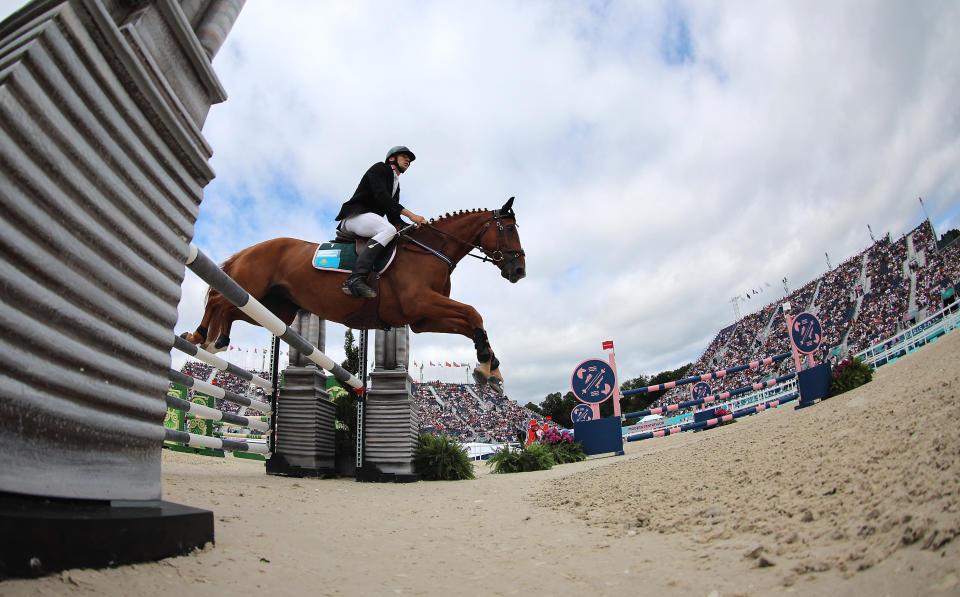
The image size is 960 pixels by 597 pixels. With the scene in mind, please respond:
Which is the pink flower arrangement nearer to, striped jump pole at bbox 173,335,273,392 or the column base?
striped jump pole at bbox 173,335,273,392

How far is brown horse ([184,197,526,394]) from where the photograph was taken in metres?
4.26

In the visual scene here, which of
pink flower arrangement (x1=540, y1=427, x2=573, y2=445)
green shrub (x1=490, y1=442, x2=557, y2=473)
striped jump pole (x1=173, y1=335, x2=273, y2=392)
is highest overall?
striped jump pole (x1=173, y1=335, x2=273, y2=392)

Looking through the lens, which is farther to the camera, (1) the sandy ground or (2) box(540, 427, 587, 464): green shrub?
(2) box(540, 427, 587, 464): green shrub

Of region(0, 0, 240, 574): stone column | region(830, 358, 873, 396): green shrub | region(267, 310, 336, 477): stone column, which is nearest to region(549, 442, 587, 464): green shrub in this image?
region(267, 310, 336, 477): stone column

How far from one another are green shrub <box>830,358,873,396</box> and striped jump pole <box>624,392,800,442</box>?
4292mm

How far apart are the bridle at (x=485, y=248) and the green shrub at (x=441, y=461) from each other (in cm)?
313

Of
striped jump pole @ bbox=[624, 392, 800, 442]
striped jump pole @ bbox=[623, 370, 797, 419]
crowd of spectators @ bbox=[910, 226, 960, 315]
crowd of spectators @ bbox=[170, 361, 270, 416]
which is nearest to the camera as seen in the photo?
striped jump pole @ bbox=[624, 392, 800, 442]

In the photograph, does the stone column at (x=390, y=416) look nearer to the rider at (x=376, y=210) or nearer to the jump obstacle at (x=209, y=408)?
the jump obstacle at (x=209, y=408)

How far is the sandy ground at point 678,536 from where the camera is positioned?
119cm

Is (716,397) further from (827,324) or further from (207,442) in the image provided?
(827,324)

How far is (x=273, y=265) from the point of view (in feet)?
16.0

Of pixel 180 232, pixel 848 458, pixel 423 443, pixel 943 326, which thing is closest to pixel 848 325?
pixel 943 326

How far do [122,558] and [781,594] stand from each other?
1627mm

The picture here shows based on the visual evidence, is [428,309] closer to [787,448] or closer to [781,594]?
[787,448]
